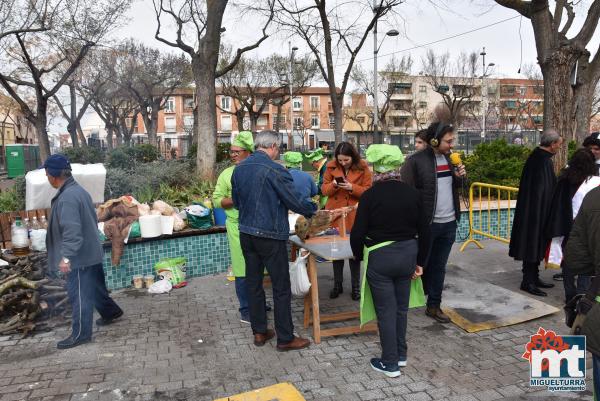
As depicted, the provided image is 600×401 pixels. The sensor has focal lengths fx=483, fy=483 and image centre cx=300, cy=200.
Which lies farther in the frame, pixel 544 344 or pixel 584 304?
pixel 544 344

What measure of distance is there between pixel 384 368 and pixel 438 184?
175 cm

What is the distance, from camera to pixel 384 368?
12.3 ft

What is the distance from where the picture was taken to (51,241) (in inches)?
169

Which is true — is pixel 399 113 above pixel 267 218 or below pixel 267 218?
above

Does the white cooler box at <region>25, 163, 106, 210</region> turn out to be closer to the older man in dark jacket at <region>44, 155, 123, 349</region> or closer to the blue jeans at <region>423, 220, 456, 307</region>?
the older man in dark jacket at <region>44, 155, 123, 349</region>

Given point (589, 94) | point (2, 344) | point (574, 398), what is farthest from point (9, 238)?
point (589, 94)

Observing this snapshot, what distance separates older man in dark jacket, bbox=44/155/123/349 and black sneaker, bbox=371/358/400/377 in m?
2.60

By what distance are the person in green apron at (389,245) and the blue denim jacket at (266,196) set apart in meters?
0.67

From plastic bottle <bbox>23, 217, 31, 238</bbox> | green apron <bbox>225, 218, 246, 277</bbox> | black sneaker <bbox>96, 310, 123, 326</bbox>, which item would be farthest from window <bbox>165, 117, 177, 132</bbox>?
green apron <bbox>225, 218, 246, 277</bbox>

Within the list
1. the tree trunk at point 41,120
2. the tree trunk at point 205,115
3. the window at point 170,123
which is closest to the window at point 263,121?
the window at point 170,123

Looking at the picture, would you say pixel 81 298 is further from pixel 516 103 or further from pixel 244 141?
pixel 516 103

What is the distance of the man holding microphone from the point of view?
4.43m

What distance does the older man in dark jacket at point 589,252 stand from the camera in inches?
90.0

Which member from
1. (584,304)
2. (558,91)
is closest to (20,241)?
(584,304)
